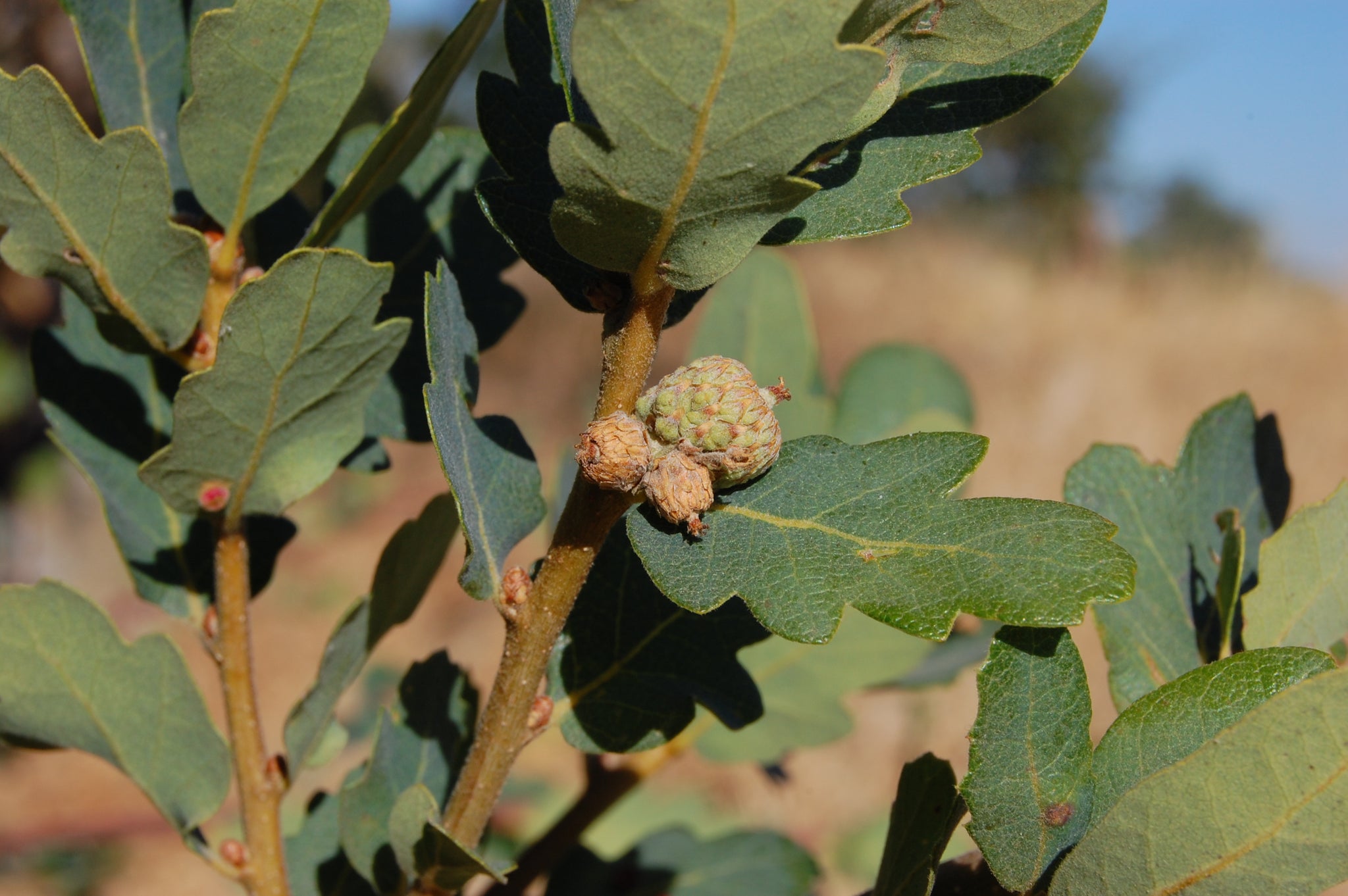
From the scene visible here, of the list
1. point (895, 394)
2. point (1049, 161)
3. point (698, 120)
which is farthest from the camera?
point (1049, 161)

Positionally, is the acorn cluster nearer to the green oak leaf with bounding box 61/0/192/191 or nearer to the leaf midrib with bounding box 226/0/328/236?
the leaf midrib with bounding box 226/0/328/236

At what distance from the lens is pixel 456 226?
1.06m

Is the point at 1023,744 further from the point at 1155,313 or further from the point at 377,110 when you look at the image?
the point at 377,110

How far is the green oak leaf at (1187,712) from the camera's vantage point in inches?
26.4

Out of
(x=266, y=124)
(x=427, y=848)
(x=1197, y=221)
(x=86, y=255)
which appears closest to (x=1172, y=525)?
(x=427, y=848)

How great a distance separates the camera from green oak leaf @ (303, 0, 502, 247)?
80 centimetres

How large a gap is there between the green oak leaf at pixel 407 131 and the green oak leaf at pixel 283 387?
88 millimetres

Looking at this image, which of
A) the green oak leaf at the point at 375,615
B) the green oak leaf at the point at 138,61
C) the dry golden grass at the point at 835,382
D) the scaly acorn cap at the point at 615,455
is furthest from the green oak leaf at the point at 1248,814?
A: the dry golden grass at the point at 835,382

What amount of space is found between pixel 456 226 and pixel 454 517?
305mm

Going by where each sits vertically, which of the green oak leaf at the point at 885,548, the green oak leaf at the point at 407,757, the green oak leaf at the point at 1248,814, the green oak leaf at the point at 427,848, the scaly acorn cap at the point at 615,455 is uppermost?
the scaly acorn cap at the point at 615,455

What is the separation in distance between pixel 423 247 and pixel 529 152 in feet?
1.00

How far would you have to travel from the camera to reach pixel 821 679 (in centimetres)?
143

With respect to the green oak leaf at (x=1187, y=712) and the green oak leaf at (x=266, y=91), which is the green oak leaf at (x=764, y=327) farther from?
the green oak leaf at (x=1187, y=712)

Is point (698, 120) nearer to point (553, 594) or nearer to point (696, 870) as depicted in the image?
point (553, 594)
